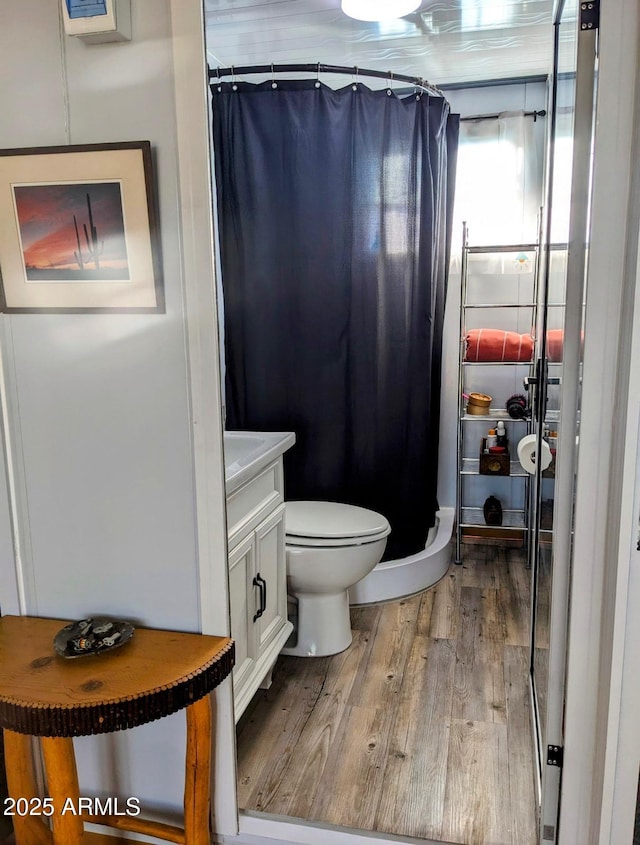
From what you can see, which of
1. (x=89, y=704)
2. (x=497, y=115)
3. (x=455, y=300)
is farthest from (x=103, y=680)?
(x=497, y=115)

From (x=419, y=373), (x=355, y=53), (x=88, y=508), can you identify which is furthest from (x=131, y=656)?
(x=355, y=53)

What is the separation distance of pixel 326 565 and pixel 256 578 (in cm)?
43

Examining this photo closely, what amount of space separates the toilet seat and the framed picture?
45.5 inches

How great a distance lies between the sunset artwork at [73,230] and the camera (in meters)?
1.36

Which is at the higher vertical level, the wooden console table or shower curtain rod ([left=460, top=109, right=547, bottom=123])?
shower curtain rod ([left=460, top=109, right=547, bottom=123])

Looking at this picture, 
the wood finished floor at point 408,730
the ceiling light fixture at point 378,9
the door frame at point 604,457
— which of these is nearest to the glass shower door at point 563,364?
the door frame at point 604,457

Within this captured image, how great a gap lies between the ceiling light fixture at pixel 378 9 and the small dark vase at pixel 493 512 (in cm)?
219

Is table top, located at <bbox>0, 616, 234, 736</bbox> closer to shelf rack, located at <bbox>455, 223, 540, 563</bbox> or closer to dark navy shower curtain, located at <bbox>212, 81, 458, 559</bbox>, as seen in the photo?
dark navy shower curtain, located at <bbox>212, 81, 458, 559</bbox>

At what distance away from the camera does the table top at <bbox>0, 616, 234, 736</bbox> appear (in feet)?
3.89

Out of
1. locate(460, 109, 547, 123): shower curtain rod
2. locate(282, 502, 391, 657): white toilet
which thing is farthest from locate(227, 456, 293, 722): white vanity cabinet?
locate(460, 109, 547, 123): shower curtain rod

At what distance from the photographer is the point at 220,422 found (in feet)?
4.64

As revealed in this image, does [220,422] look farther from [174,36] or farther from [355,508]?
[355,508]

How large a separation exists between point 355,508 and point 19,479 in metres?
1.37

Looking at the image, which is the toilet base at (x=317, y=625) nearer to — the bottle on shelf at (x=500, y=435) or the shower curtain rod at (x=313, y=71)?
the bottle on shelf at (x=500, y=435)
